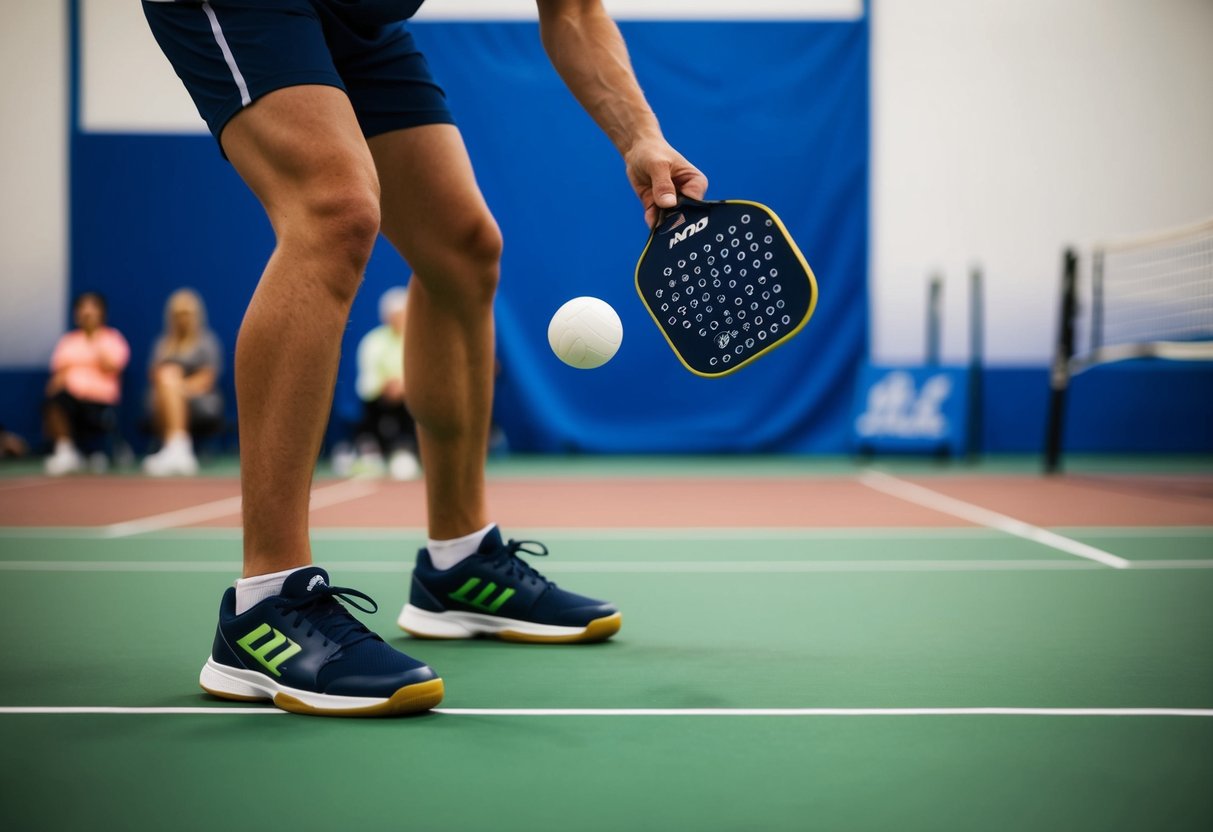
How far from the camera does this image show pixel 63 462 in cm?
757

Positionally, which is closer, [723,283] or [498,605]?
[723,283]

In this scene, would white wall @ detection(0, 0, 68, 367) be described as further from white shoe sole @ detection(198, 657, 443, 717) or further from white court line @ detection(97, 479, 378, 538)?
white shoe sole @ detection(198, 657, 443, 717)

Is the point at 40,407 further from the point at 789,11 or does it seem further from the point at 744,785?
the point at 744,785

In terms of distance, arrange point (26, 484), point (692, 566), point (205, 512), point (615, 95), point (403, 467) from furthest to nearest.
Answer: point (403, 467), point (26, 484), point (205, 512), point (692, 566), point (615, 95)

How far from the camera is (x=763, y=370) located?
9.30m

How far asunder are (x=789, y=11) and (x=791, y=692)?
28.2 feet

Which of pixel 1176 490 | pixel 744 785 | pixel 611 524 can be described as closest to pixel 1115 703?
pixel 744 785

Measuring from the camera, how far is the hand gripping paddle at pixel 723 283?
1.80 metres

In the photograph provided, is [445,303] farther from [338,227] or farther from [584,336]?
[338,227]

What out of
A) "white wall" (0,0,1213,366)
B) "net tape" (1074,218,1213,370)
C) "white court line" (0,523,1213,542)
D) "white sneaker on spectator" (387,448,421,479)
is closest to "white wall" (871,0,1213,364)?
"white wall" (0,0,1213,366)

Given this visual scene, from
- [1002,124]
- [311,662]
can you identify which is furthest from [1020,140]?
[311,662]

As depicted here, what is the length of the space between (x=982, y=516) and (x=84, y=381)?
20.0 feet

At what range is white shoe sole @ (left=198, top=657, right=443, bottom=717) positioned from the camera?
1563 mm

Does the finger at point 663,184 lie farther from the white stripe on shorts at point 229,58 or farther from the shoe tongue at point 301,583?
the shoe tongue at point 301,583
